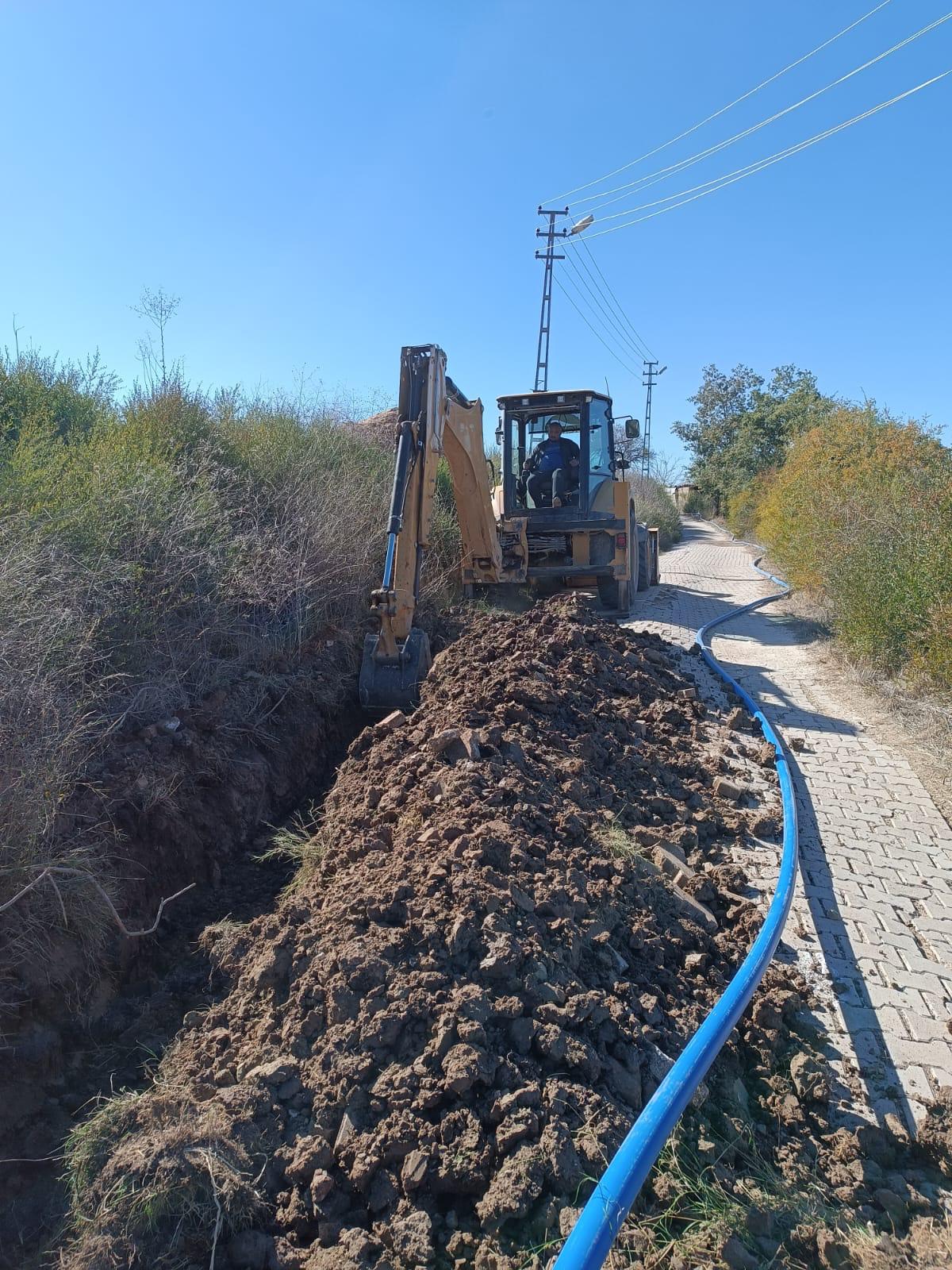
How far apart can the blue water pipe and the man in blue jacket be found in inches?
306

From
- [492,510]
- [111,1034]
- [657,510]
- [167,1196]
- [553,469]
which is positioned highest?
[657,510]

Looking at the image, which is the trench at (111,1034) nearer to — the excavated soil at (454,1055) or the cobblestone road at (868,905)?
the excavated soil at (454,1055)

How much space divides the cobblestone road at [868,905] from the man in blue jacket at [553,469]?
3.92 meters

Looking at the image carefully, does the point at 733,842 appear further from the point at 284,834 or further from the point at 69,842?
the point at 69,842

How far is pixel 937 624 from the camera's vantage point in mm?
7352

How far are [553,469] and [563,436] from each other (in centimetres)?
52

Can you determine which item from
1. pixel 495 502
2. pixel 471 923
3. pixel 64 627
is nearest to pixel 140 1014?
pixel 471 923

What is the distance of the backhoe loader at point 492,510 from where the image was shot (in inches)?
249

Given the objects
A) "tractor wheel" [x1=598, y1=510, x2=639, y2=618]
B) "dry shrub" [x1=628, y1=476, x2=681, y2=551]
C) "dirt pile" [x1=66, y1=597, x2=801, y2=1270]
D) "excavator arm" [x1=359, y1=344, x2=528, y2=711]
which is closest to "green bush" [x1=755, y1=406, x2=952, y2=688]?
"tractor wheel" [x1=598, y1=510, x2=639, y2=618]

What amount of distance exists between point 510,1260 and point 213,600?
17.1ft

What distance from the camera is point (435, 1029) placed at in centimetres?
280

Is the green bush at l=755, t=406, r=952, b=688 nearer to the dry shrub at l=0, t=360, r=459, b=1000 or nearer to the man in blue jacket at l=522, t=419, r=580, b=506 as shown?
the man in blue jacket at l=522, t=419, r=580, b=506

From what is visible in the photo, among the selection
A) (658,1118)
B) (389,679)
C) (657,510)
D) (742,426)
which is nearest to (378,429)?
(389,679)

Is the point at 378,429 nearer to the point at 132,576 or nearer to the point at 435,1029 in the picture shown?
the point at 132,576
